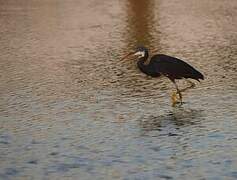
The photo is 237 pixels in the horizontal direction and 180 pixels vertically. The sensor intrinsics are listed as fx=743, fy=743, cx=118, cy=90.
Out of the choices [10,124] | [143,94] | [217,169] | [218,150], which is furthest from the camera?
[143,94]

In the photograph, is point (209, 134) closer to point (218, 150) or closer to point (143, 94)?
point (218, 150)

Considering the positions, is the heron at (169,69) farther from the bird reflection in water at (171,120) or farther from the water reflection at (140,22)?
the water reflection at (140,22)

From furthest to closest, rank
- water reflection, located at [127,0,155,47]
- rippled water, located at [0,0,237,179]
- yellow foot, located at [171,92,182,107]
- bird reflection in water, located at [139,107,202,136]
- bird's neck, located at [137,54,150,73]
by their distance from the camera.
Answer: water reflection, located at [127,0,155,47] → bird's neck, located at [137,54,150,73] → yellow foot, located at [171,92,182,107] → bird reflection in water, located at [139,107,202,136] → rippled water, located at [0,0,237,179]

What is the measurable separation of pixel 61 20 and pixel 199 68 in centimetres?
1324

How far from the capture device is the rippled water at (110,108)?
8.59 meters

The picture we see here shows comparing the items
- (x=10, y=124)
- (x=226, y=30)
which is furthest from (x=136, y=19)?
(x=10, y=124)

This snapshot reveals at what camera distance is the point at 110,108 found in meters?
12.0

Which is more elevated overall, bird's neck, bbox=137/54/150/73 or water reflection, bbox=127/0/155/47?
bird's neck, bbox=137/54/150/73

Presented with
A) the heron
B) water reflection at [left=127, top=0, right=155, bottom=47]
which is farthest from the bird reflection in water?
water reflection at [left=127, top=0, right=155, bottom=47]

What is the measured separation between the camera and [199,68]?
16.2 m

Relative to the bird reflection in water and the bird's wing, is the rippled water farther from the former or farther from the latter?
the bird's wing

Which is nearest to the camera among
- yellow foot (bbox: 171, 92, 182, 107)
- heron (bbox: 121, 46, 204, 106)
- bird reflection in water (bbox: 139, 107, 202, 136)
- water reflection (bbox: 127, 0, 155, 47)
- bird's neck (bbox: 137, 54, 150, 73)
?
bird reflection in water (bbox: 139, 107, 202, 136)

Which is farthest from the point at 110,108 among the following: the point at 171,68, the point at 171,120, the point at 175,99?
the point at 171,68

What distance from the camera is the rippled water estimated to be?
28.2 ft
